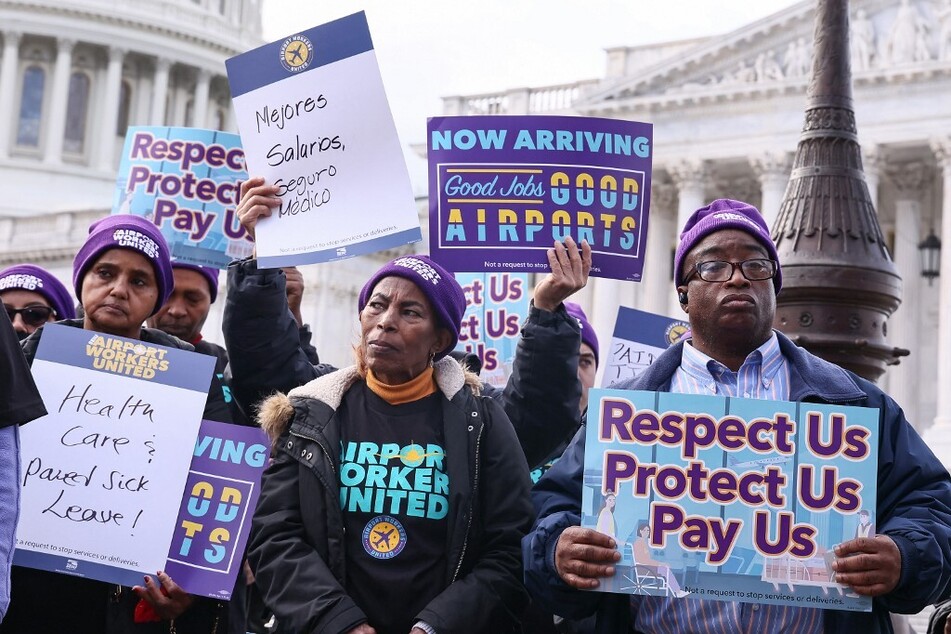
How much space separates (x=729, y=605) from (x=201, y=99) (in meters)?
66.0

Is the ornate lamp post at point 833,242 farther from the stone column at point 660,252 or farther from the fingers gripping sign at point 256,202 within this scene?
the stone column at point 660,252

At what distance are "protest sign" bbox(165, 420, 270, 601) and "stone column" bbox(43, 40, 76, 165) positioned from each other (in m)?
61.3

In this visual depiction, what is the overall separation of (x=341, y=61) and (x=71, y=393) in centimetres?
163

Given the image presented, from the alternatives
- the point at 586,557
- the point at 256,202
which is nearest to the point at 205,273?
the point at 256,202

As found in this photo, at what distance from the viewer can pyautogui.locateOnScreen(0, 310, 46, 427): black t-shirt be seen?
3.35 meters

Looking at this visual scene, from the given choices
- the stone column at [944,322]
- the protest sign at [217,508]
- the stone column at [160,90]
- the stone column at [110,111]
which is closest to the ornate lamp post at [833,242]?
the protest sign at [217,508]

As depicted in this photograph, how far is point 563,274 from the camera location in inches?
201

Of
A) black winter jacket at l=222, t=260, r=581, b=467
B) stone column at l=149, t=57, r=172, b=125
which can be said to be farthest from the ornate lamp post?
stone column at l=149, t=57, r=172, b=125

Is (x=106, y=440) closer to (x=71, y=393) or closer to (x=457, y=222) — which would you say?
(x=71, y=393)

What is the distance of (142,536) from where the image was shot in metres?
4.83

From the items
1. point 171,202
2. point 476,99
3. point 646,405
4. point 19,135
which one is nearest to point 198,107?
point 19,135

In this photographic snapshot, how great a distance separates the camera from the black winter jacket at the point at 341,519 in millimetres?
4262

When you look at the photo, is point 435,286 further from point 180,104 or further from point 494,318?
point 180,104

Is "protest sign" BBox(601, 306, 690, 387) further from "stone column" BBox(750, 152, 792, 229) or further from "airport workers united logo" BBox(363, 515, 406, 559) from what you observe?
"stone column" BBox(750, 152, 792, 229)
